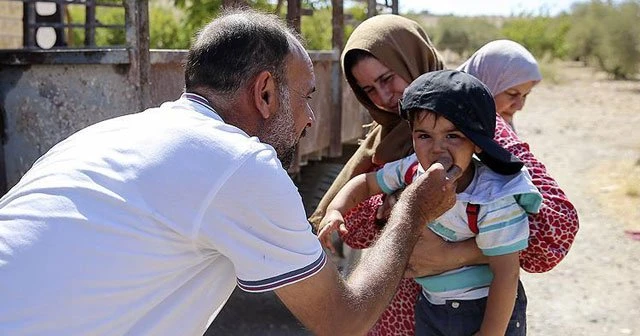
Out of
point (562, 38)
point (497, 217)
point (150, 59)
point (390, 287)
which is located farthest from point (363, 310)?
point (562, 38)

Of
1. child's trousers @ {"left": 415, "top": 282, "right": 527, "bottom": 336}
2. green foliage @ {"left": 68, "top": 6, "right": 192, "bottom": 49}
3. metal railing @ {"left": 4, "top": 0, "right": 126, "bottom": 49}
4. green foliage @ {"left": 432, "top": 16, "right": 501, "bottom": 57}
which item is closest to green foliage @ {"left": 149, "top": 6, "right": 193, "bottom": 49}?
green foliage @ {"left": 68, "top": 6, "right": 192, "bottom": 49}

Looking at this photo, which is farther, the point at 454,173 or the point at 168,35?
the point at 168,35

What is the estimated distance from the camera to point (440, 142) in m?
2.18

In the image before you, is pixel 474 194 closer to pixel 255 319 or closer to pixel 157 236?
pixel 157 236

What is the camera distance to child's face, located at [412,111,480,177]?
2.16 meters

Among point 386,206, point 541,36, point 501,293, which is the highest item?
point 386,206

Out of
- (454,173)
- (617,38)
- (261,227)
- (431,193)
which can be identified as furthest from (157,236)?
(617,38)

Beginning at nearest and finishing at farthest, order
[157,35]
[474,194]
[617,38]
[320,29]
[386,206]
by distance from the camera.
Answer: [474,194], [386,206], [320,29], [157,35], [617,38]

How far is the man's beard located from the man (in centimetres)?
16

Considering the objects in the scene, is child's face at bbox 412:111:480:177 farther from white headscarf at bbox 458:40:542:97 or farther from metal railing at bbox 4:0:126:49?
metal railing at bbox 4:0:126:49

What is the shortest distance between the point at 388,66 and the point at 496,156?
64 centimetres

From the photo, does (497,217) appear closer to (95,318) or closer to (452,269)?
(452,269)

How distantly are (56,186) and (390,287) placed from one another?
2.60ft

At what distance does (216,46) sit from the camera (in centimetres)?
186
